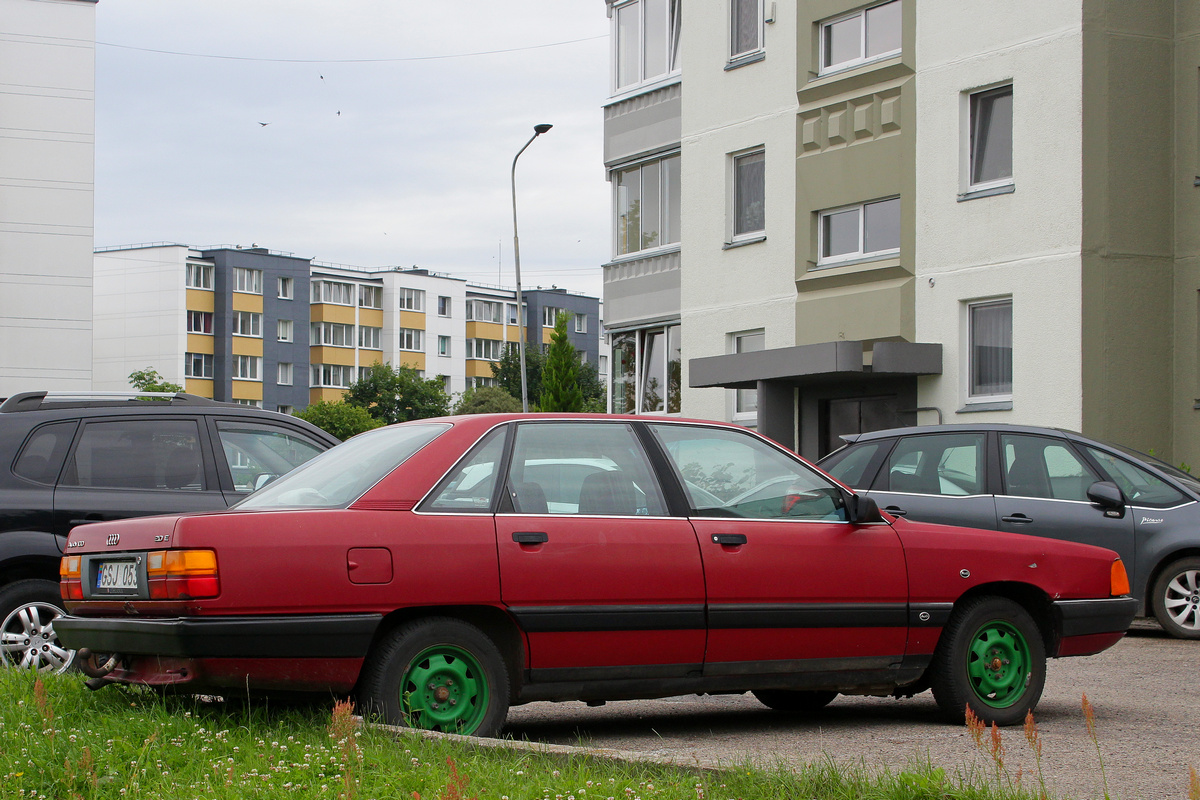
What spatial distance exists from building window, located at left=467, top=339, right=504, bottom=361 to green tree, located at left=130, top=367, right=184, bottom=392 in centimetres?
3204

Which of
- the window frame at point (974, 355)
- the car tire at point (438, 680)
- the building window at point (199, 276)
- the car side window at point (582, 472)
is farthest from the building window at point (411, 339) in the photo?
the car tire at point (438, 680)

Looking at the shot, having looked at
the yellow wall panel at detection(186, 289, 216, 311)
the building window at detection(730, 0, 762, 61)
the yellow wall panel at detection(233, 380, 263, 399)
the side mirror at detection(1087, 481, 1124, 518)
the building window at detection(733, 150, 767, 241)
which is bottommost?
the side mirror at detection(1087, 481, 1124, 518)

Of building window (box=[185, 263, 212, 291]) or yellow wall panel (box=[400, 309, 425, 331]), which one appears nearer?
building window (box=[185, 263, 212, 291])

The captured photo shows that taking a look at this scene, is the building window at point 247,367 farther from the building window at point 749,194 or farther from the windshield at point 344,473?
the windshield at point 344,473

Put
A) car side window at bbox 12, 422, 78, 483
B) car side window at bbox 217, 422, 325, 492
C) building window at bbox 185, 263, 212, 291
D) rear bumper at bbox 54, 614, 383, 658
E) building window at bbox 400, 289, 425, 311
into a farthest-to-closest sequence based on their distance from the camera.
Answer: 1. building window at bbox 400, 289, 425, 311
2. building window at bbox 185, 263, 212, 291
3. car side window at bbox 217, 422, 325, 492
4. car side window at bbox 12, 422, 78, 483
5. rear bumper at bbox 54, 614, 383, 658

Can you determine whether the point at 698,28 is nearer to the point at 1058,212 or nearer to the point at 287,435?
the point at 1058,212

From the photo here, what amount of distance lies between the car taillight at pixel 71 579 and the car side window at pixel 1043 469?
8.00 meters

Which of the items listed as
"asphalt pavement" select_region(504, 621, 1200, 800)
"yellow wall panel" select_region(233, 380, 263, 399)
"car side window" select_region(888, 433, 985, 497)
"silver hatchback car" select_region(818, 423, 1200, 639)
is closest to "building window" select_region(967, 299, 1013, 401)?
"silver hatchback car" select_region(818, 423, 1200, 639)

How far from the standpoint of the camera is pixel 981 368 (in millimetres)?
21781

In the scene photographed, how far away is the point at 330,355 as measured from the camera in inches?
4205

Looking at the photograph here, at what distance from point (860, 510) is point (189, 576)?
3.28m

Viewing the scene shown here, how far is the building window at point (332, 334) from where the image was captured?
107 meters

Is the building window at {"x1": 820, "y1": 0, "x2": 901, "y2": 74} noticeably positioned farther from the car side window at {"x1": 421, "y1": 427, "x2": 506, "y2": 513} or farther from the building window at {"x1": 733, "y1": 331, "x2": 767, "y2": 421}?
the car side window at {"x1": 421, "y1": 427, "x2": 506, "y2": 513}

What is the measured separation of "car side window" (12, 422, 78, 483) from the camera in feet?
29.5
